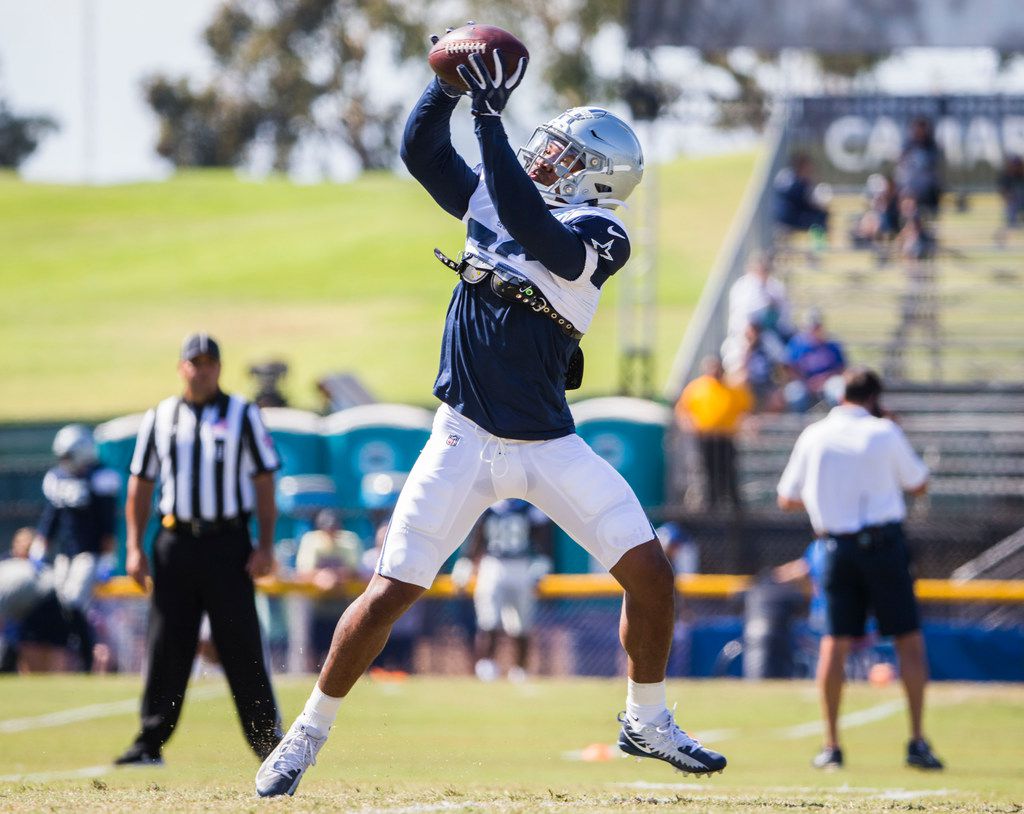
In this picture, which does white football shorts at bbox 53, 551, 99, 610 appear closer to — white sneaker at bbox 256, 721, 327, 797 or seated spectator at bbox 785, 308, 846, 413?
seated spectator at bbox 785, 308, 846, 413

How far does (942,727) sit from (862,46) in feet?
40.0

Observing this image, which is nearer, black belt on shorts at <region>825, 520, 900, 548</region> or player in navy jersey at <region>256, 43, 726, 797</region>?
player in navy jersey at <region>256, 43, 726, 797</region>

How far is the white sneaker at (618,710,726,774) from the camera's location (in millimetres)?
6047

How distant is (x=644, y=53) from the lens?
20.6 metres

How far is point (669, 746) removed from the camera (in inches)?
239

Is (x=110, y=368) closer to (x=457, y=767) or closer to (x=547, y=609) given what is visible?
(x=547, y=609)

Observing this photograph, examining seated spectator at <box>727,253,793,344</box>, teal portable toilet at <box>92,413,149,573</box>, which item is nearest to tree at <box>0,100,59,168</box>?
teal portable toilet at <box>92,413,149,573</box>

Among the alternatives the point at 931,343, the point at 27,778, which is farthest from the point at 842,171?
the point at 27,778

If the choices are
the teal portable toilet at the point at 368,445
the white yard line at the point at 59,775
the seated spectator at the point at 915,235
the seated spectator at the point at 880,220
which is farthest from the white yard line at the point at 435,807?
the seated spectator at the point at 880,220

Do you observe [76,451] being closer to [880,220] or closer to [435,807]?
[435,807]

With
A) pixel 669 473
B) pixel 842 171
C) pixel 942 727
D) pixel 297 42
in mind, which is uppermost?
pixel 297 42

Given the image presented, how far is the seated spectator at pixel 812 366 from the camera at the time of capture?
696 inches

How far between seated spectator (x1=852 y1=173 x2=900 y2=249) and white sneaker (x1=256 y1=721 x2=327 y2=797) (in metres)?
16.6

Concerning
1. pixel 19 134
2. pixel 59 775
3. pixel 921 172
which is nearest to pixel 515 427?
pixel 59 775
